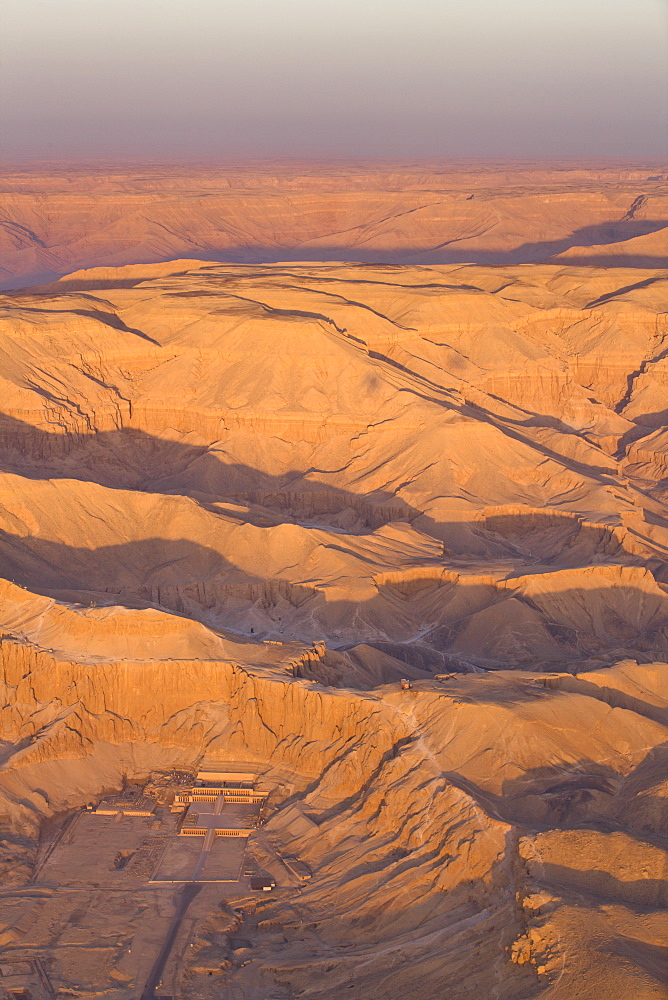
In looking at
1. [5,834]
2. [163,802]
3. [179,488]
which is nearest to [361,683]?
[163,802]

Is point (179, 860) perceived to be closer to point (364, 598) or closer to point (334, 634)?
point (334, 634)

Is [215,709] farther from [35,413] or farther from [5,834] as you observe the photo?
[35,413]

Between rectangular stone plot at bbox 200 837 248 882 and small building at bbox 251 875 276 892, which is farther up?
small building at bbox 251 875 276 892

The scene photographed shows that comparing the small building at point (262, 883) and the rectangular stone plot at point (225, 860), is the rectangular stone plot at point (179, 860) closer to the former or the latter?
the rectangular stone plot at point (225, 860)

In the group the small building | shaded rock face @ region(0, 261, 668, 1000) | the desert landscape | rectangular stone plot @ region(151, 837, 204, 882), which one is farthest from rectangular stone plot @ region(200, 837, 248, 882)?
shaded rock face @ region(0, 261, 668, 1000)

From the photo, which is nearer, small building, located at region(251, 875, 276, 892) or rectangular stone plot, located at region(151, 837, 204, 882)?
small building, located at region(251, 875, 276, 892)

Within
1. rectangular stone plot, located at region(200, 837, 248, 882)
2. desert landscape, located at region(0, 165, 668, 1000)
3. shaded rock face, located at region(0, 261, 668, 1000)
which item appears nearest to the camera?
desert landscape, located at region(0, 165, 668, 1000)

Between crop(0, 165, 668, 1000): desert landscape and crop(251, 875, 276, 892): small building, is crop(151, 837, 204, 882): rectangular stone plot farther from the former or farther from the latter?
crop(251, 875, 276, 892): small building
